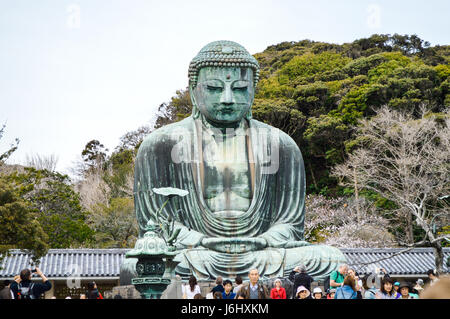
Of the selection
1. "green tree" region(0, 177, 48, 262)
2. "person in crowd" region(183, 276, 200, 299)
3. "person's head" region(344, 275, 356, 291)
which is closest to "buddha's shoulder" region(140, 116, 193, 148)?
"person in crowd" region(183, 276, 200, 299)

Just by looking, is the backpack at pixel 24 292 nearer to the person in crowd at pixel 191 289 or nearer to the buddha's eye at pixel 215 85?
the person in crowd at pixel 191 289

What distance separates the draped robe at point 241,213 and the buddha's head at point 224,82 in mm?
488

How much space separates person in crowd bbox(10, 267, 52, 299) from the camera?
25.3ft

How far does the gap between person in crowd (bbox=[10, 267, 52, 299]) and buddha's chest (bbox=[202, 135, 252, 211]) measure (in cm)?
367

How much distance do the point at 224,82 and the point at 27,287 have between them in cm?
457

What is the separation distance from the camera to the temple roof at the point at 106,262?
67.8ft

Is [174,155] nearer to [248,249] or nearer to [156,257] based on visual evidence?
[248,249]

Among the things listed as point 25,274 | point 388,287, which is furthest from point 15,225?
point 388,287

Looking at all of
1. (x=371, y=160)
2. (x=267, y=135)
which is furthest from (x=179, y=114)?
(x=267, y=135)

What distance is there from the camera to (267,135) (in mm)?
11383

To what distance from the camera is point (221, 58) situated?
1095 centimetres

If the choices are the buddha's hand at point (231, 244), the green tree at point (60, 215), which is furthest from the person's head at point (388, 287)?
the green tree at point (60, 215)

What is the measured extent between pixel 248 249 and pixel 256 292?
2481 mm

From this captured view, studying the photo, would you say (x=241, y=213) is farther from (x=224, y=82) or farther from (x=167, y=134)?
(x=224, y=82)
